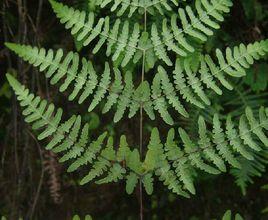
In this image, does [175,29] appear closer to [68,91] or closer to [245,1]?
[245,1]

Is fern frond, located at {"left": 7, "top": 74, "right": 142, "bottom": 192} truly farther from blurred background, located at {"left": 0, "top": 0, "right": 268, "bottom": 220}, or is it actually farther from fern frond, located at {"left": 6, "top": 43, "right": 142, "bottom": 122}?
blurred background, located at {"left": 0, "top": 0, "right": 268, "bottom": 220}

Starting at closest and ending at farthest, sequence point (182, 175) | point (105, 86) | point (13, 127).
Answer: point (182, 175) < point (105, 86) < point (13, 127)

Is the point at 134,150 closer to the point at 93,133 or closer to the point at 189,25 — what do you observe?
the point at 189,25

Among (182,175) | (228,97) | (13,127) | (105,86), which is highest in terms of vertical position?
(228,97)

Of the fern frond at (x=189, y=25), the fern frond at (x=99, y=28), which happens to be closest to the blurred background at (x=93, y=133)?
the fern frond at (x=99, y=28)

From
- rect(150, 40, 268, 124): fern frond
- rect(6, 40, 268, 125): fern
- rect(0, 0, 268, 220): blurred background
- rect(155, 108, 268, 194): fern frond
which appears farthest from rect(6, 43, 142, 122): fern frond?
rect(0, 0, 268, 220): blurred background

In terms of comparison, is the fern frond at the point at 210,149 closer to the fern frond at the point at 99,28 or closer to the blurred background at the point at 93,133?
the fern frond at the point at 99,28

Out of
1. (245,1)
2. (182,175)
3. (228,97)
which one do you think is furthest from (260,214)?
(182,175)

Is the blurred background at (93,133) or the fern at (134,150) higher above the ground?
the blurred background at (93,133)
